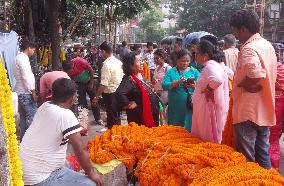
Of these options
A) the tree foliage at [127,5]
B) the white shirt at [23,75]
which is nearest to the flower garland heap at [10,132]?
the white shirt at [23,75]

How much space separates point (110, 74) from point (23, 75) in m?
1.49

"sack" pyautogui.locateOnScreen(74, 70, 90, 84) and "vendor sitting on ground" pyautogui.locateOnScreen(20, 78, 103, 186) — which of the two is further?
"sack" pyautogui.locateOnScreen(74, 70, 90, 84)

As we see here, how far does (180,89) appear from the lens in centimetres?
543

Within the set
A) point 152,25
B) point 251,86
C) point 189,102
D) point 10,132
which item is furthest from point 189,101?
point 152,25

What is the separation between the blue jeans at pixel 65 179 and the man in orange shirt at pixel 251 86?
56.7 inches

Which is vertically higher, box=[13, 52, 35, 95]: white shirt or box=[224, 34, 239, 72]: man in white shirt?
box=[224, 34, 239, 72]: man in white shirt

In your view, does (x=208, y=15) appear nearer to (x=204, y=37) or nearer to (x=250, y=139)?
(x=204, y=37)

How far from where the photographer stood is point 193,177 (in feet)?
11.2

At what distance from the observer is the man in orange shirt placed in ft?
12.4

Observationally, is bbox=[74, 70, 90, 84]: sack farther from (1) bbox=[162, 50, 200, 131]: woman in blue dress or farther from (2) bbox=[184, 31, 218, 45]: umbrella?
(1) bbox=[162, 50, 200, 131]: woman in blue dress

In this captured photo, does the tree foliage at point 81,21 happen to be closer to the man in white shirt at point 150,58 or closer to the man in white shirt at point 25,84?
the man in white shirt at point 150,58

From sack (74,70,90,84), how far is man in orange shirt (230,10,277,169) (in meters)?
5.15

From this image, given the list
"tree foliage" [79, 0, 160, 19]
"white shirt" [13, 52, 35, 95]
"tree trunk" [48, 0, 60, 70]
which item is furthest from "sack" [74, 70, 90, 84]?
"tree foliage" [79, 0, 160, 19]

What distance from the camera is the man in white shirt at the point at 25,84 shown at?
21.9ft
